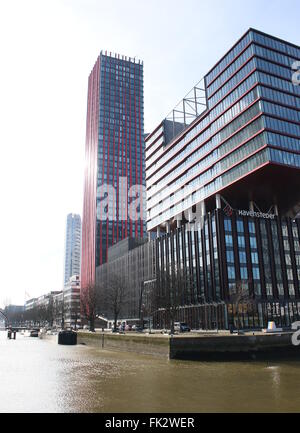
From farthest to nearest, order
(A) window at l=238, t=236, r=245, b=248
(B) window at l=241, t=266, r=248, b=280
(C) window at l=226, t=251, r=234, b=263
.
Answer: (A) window at l=238, t=236, r=245, b=248, (C) window at l=226, t=251, r=234, b=263, (B) window at l=241, t=266, r=248, b=280

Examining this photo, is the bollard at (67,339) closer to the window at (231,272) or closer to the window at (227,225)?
the window at (231,272)

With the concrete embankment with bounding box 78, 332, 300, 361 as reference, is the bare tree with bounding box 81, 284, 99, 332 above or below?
above

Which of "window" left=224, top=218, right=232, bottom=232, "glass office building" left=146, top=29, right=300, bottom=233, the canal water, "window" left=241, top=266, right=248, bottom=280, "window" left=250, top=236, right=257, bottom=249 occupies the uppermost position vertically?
"glass office building" left=146, top=29, right=300, bottom=233

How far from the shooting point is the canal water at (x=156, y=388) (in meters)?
24.3

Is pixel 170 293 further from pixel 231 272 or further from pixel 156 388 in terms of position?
pixel 156 388

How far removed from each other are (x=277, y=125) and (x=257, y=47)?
1890 cm

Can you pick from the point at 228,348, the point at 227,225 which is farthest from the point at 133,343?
the point at 227,225

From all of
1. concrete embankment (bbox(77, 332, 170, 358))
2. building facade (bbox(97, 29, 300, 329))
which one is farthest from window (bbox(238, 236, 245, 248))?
concrete embankment (bbox(77, 332, 170, 358))

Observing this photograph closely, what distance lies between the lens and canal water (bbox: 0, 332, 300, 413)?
24.3 m

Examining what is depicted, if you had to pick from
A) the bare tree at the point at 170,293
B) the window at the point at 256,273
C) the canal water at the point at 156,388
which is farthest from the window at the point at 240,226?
the canal water at the point at 156,388

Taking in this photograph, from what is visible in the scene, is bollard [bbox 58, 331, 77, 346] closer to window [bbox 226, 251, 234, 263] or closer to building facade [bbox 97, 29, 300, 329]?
building facade [bbox 97, 29, 300, 329]

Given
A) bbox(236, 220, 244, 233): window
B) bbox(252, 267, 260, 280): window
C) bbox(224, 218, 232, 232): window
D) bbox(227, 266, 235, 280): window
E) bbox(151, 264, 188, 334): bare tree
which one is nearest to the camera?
bbox(151, 264, 188, 334): bare tree

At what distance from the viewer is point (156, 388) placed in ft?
99.3
